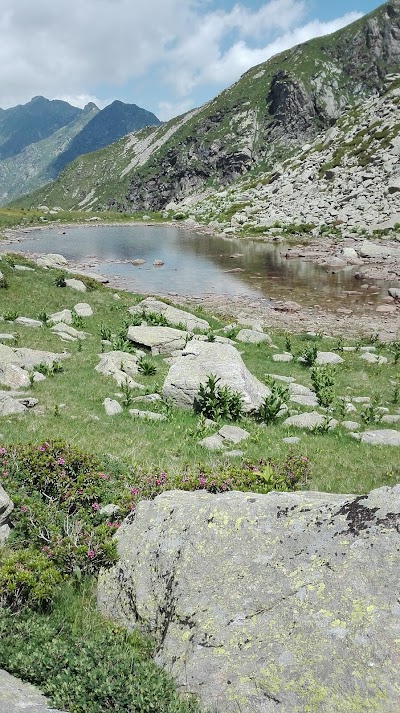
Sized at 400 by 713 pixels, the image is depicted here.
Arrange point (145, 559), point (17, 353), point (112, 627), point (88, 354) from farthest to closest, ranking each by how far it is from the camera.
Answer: point (88, 354)
point (17, 353)
point (145, 559)
point (112, 627)

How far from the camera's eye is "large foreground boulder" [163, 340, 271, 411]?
15.4 meters

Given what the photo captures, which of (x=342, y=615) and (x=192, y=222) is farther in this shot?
(x=192, y=222)

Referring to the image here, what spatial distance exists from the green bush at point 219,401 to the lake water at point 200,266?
2641 cm

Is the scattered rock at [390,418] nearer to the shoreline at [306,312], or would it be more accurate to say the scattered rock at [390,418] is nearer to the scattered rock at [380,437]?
the scattered rock at [380,437]

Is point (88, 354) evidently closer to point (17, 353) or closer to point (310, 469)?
point (17, 353)

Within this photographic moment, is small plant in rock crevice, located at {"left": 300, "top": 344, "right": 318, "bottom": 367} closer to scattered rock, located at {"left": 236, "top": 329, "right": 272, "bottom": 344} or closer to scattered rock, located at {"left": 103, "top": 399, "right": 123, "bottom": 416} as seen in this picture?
scattered rock, located at {"left": 236, "top": 329, "right": 272, "bottom": 344}

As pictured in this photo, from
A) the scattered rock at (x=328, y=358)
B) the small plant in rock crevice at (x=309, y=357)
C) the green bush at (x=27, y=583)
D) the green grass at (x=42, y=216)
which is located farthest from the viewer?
the green grass at (x=42, y=216)

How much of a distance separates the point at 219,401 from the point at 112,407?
354cm

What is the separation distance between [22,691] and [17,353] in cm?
1567

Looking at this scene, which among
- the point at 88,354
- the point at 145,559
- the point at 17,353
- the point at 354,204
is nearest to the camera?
the point at 145,559

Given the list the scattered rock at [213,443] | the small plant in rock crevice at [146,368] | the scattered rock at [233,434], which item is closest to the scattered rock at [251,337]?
the small plant in rock crevice at [146,368]

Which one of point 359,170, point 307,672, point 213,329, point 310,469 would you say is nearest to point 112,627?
point 307,672

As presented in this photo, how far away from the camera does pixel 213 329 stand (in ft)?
91.7

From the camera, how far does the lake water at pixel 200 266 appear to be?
1743 inches
